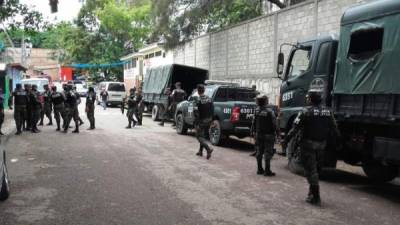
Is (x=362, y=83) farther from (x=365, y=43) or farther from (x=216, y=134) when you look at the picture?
(x=216, y=134)

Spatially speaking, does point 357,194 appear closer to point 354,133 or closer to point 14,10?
point 354,133

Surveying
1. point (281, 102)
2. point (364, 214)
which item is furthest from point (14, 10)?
point (364, 214)

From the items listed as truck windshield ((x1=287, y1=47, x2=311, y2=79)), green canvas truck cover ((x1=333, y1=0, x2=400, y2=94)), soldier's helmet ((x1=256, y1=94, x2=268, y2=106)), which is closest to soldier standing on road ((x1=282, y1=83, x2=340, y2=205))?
green canvas truck cover ((x1=333, y1=0, x2=400, y2=94))

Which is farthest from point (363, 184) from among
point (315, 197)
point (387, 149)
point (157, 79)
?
point (157, 79)

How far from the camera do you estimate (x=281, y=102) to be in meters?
11.1

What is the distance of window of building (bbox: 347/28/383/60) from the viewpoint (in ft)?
27.4

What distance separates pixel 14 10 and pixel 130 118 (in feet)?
20.6

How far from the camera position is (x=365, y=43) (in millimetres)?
8727

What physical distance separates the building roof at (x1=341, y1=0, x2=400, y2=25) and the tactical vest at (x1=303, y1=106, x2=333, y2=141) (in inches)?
76.8

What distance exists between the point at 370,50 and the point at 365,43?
21 cm

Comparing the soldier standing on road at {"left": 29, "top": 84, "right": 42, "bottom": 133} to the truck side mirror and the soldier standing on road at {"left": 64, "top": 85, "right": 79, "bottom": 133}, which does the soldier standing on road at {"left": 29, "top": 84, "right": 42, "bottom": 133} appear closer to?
the soldier standing on road at {"left": 64, "top": 85, "right": 79, "bottom": 133}

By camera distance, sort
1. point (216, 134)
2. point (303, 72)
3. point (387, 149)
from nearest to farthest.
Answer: point (387, 149)
point (303, 72)
point (216, 134)

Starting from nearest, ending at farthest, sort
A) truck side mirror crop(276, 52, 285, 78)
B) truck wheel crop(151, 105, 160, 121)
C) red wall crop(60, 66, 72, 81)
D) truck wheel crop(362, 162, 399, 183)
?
truck wheel crop(362, 162, 399, 183) → truck side mirror crop(276, 52, 285, 78) → truck wheel crop(151, 105, 160, 121) → red wall crop(60, 66, 72, 81)

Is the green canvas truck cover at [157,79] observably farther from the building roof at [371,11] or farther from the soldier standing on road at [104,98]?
the building roof at [371,11]
